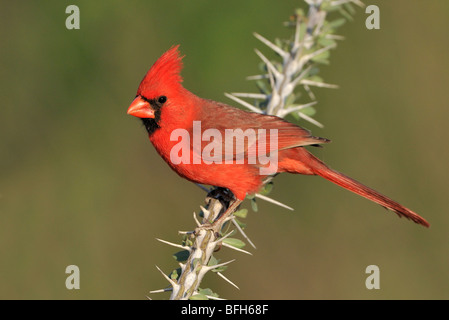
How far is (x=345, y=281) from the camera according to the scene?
399 centimetres

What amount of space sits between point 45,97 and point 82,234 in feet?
3.34

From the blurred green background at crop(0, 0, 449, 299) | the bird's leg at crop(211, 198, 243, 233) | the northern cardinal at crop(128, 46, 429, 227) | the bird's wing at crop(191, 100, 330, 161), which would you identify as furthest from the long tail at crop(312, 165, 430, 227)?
the blurred green background at crop(0, 0, 449, 299)

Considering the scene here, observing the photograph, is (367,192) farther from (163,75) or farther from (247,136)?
(163,75)

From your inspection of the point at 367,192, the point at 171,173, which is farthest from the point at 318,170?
the point at 171,173

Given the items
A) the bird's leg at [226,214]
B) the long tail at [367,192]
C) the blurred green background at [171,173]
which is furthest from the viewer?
the blurred green background at [171,173]

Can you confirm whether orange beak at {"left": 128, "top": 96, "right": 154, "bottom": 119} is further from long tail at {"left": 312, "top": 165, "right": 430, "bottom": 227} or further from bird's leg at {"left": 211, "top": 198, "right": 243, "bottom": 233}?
long tail at {"left": 312, "top": 165, "right": 430, "bottom": 227}

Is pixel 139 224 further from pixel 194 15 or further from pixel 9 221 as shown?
pixel 194 15

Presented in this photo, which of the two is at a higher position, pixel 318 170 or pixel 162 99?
pixel 162 99

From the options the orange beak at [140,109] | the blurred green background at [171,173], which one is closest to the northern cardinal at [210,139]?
the orange beak at [140,109]

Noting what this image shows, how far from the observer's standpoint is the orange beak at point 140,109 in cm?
319

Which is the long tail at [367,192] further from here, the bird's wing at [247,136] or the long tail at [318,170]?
the bird's wing at [247,136]

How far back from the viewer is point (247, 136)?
3295 millimetres

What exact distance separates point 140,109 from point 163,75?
219 millimetres

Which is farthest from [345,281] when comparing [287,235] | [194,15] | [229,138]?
[194,15]
